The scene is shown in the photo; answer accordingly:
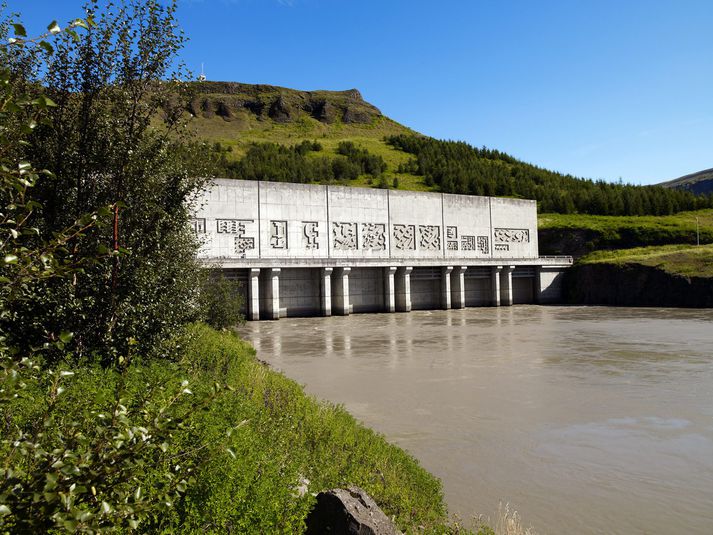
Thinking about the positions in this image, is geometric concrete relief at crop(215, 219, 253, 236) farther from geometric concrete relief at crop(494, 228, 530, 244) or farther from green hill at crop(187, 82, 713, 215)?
geometric concrete relief at crop(494, 228, 530, 244)

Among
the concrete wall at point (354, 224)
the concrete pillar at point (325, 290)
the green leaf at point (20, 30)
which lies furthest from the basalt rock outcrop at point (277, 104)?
the green leaf at point (20, 30)

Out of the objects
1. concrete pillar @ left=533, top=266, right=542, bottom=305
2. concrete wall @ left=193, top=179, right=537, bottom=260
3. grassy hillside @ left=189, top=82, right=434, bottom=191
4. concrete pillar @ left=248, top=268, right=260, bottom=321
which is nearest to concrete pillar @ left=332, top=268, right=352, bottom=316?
concrete wall @ left=193, top=179, right=537, bottom=260

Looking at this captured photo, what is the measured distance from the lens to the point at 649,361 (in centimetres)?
1666

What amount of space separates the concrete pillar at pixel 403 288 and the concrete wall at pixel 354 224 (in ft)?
4.51

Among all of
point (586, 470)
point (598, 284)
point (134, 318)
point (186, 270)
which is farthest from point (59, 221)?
point (598, 284)

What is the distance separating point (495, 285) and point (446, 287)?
5533mm

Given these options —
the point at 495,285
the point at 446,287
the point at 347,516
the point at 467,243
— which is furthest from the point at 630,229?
the point at 347,516

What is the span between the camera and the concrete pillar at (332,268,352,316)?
3925cm

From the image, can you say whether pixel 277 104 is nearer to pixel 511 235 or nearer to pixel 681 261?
pixel 511 235

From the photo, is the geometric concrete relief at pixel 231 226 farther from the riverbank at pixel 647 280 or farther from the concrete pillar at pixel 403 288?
the riverbank at pixel 647 280

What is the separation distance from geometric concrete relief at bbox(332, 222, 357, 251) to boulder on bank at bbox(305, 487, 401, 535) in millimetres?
35281

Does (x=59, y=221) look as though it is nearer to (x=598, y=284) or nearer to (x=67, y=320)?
(x=67, y=320)

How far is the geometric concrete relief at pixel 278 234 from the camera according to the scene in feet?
122

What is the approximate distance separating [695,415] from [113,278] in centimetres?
1067
